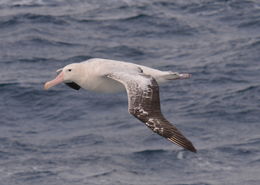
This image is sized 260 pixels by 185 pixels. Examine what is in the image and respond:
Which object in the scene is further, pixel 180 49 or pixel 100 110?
pixel 180 49

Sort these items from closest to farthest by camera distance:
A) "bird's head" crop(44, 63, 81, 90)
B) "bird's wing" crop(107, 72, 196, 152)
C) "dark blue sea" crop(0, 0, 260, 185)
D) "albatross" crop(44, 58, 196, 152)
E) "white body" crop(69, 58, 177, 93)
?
"bird's wing" crop(107, 72, 196, 152)
"albatross" crop(44, 58, 196, 152)
"white body" crop(69, 58, 177, 93)
"bird's head" crop(44, 63, 81, 90)
"dark blue sea" crop(0, 0, 260, 185)

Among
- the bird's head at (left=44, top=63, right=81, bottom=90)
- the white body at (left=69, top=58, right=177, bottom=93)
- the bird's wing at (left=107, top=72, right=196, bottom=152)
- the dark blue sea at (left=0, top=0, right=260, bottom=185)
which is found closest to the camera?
the bird's wing at (left=107, top=72, right=196, bottom=152)

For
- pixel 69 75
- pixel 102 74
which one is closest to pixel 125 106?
pixel 69 75

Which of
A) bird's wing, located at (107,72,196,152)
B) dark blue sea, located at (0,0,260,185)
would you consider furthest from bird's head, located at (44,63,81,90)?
dark blue sea, located at (0,0,260,185)

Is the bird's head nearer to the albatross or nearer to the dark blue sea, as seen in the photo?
the albatross

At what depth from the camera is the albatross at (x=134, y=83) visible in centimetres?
1294

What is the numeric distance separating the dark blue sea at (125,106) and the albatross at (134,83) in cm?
622

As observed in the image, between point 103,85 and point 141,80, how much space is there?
1.05 meters

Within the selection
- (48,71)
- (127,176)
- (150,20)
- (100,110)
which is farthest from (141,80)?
(150,20)

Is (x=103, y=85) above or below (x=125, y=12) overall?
above

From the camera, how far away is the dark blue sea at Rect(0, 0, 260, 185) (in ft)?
71.4

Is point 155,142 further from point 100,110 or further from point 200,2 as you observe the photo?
point 200,2

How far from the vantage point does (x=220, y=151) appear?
865 inches

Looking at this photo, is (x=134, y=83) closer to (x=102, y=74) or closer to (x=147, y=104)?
(x=147, y=104)
